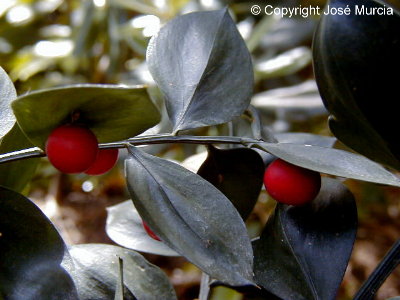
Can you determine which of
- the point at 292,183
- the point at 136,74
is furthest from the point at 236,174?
the point at 136,74

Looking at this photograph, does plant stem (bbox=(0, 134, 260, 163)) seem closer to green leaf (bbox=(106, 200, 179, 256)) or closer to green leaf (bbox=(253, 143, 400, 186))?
green leaf (bbox=(253, 143, 400, 186))

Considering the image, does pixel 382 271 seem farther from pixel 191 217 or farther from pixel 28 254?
pixel 28 254

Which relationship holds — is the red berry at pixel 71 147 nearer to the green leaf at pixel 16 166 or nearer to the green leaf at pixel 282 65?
the green leaf at pixel 16 166

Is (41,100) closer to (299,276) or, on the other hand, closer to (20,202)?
(20,202)

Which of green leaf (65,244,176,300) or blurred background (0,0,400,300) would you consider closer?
green leaf (65,244,176,300)

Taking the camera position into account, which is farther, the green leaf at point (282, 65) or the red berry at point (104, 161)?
the green leaf at point (282, 65)

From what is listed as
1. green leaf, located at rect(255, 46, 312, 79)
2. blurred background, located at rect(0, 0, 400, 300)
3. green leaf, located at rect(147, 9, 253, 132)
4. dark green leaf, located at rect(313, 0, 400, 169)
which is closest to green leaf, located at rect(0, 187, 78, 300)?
green leaf, located at rect(147, 9, 253, 132)

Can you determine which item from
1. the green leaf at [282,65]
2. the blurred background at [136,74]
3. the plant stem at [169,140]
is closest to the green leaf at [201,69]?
the plant stem at [169,140]
